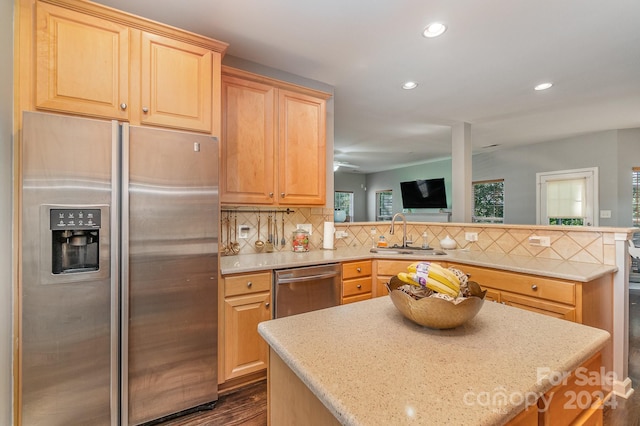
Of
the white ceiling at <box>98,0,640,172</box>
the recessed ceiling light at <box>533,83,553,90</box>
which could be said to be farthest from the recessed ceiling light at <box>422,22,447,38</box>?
the recessed ceiling light at <box>533,83,553,90</box>

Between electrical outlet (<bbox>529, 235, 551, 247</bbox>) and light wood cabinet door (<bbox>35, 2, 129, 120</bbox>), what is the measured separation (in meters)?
3.16

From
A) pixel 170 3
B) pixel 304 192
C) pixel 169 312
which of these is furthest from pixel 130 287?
pixel 170 3

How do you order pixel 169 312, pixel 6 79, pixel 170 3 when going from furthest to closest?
pixel 170 3, pixel 169 312, pixel 6 79

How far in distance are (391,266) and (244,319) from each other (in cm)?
130

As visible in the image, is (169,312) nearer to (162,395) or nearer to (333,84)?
(162,395)

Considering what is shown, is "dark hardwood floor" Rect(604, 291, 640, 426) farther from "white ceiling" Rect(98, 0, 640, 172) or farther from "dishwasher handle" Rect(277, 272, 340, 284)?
"white ceiling" Rect(98, 0, 640, 172)

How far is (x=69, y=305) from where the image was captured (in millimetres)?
1440

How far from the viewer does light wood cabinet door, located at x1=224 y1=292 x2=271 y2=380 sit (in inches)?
77.4

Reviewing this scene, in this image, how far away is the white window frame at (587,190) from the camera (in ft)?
16.0

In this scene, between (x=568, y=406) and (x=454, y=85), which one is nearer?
(x=568, y=406)

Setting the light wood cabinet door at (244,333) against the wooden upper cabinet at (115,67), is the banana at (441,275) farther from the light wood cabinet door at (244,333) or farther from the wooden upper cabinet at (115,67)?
the wooden upper cabinet at (115,67)

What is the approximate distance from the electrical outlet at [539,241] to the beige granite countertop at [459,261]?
132 millimetres

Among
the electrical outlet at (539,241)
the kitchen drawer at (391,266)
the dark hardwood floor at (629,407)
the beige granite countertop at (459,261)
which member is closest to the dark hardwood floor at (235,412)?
the beige granite countertop at (459,261)

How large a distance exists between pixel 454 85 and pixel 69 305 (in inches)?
138
